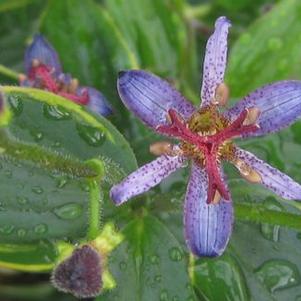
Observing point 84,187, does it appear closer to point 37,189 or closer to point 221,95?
point 37,189

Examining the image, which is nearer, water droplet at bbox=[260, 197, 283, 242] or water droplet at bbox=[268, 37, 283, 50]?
water droplet at bbox=[260, 197, 283, 242]

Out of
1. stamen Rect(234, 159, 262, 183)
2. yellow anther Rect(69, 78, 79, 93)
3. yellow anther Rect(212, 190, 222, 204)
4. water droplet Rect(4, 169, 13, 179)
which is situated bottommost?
yellow anther Rect(212, 190, 222, 204)

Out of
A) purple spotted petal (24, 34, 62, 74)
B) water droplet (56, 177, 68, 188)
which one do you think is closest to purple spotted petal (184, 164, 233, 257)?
water droplet (56, 177, 68, 188)

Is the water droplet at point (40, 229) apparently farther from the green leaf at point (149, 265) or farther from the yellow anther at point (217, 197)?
the yellow anther at point (217, 197)

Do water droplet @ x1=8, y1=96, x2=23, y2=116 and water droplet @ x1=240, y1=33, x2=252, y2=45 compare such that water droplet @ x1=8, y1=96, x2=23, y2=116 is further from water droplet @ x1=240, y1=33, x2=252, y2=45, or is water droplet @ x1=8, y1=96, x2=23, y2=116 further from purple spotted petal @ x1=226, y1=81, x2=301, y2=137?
water droplet @ x1=240, y1=33, x2=252, y2=45

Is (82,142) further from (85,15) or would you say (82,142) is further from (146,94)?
(85,15)

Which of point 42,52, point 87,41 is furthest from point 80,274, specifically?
point 87,41
